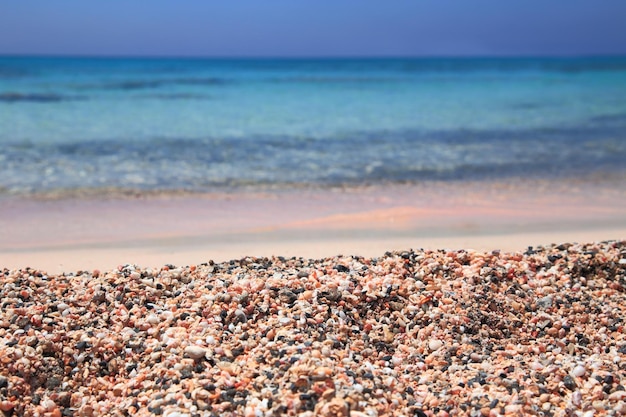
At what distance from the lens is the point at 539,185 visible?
29.7 feet

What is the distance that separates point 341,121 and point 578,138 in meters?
5.76

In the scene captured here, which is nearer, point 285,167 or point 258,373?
point 258,373

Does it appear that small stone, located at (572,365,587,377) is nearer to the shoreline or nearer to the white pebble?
the white pebble

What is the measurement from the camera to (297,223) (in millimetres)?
6641

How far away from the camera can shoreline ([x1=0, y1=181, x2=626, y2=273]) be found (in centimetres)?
555

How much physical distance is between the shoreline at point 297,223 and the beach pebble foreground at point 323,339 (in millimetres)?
1207

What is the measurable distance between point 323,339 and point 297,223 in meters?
3.41

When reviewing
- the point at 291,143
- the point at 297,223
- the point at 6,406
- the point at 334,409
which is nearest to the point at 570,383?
the point at 334,409

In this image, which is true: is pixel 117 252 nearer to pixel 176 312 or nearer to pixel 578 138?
pixel 176 312

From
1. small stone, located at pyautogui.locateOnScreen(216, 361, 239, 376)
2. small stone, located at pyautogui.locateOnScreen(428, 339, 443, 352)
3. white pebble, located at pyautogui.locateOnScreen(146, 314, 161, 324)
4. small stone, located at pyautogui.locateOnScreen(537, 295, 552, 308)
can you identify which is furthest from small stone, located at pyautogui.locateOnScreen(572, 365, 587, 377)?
white pebble, located at pyautogui.locateOnScreen(146, 314, 161, 324)

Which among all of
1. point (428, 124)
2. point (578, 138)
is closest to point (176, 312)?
point (578, 138)

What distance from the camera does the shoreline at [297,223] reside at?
555cm

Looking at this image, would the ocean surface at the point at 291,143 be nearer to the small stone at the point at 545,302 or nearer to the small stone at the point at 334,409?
the small stone at the point at 545,302

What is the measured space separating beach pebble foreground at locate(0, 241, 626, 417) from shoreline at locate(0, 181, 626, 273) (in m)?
1.21
